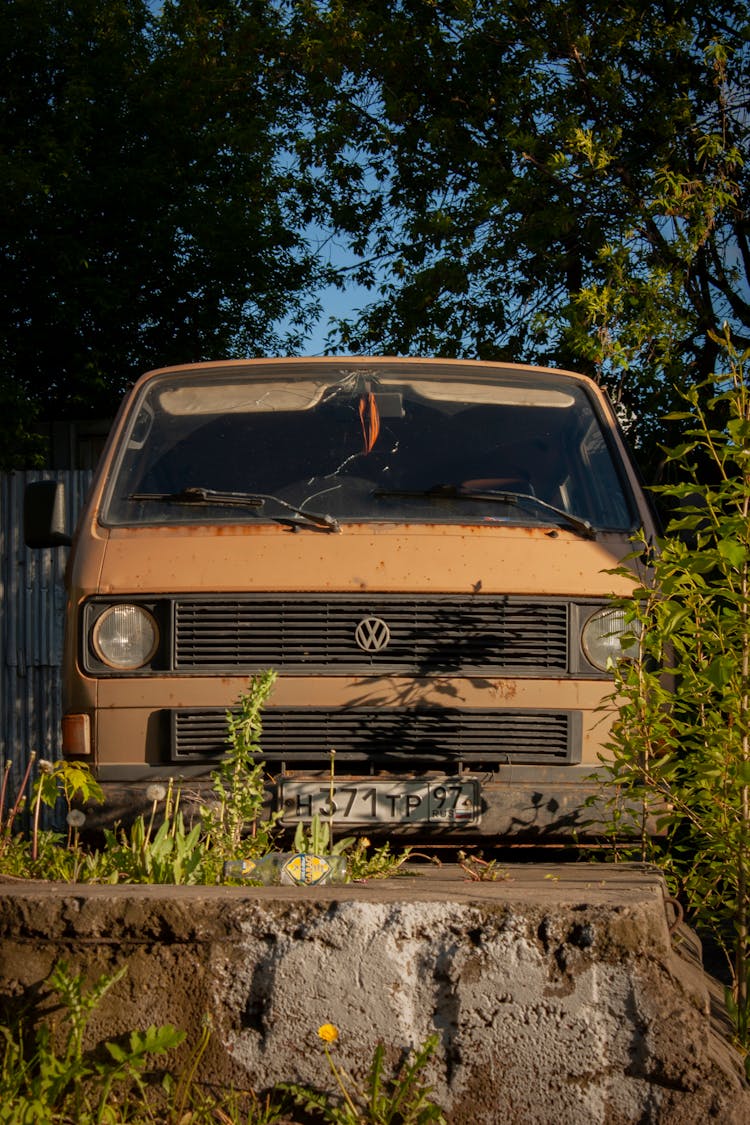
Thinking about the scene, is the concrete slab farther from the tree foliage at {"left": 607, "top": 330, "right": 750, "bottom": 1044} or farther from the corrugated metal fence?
the corrugated metal fence

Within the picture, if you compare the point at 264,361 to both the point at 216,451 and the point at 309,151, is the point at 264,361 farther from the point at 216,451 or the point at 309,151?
the point at 309,151

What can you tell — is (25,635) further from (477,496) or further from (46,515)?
(477,496)

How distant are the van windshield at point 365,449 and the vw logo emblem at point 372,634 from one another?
41cm

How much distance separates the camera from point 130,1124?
2363 millimetres

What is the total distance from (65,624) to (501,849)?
165 centimetres

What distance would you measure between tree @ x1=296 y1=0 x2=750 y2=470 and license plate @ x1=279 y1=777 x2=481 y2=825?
5706mm

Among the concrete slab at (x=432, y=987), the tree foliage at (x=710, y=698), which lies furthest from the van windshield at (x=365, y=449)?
the concrete slab at (x=432, y=987)

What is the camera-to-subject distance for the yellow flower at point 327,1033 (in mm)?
2424

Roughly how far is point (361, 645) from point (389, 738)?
0.31 m

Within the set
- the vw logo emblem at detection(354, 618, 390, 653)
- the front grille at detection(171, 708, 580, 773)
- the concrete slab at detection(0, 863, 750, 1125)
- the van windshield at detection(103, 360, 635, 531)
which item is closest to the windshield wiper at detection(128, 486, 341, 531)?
the van windshield at detection(103, 360, 635, 531)

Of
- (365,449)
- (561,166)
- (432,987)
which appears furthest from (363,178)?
(432,987)

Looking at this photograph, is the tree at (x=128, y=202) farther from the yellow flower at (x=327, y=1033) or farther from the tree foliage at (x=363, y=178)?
the yellow flower at (x=327, y=1033)

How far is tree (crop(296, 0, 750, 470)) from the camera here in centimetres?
1002

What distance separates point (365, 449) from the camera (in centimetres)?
487
